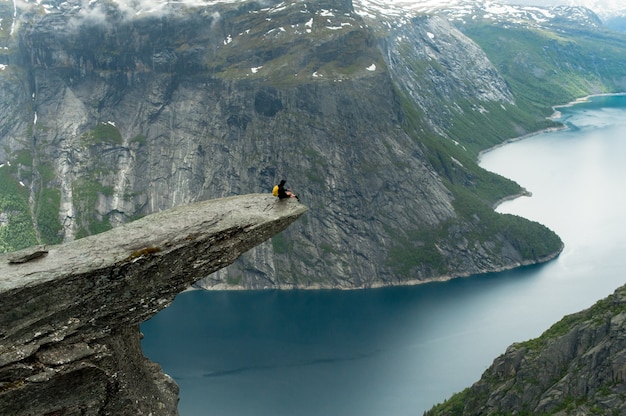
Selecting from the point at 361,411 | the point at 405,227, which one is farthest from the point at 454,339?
the point at 405,227

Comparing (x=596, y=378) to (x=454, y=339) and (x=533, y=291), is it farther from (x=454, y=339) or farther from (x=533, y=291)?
(x=533, y=291)

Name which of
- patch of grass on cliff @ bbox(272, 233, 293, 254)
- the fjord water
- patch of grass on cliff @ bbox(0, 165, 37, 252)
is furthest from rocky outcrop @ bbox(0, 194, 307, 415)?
patch of grass on cliff @ bbox(0, 165, 37, 252)

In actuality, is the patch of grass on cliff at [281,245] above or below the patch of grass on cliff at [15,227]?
below

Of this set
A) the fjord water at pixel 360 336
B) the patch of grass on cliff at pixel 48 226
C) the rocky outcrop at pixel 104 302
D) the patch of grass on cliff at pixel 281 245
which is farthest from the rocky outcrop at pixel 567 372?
the patch of grass on cliff at pixel 48 226

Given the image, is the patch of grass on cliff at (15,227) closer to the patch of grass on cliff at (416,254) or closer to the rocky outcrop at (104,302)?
the patch of grass on cliff at (416,254)

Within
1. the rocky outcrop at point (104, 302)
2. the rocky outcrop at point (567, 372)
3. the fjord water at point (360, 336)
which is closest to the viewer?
the rocky outcrop at point (104, 302)
